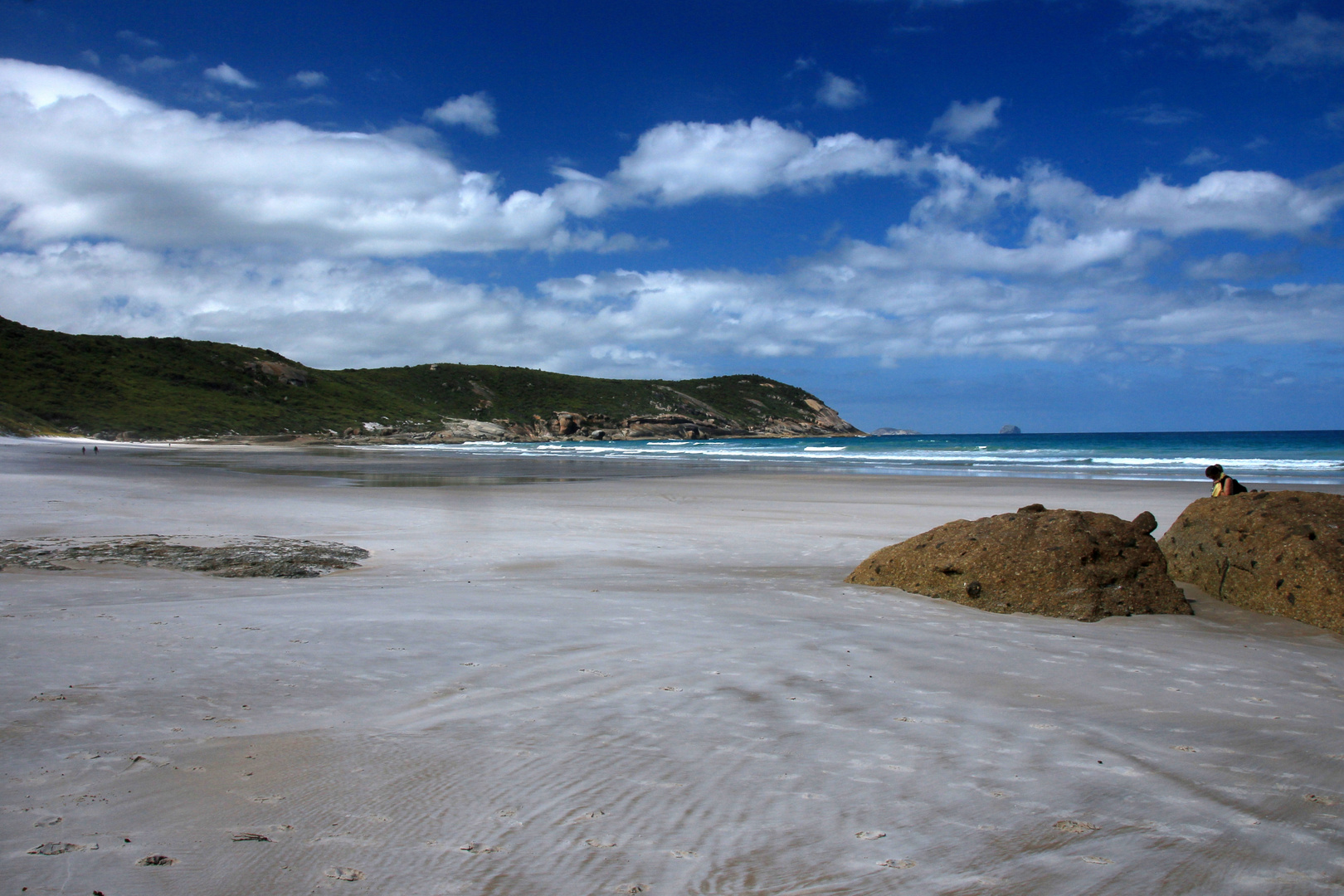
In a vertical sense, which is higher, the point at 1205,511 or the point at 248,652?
the point at 1205,511

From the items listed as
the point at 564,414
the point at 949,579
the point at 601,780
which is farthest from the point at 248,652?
the point at 564,414

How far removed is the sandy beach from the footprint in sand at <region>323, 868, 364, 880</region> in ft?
0.09

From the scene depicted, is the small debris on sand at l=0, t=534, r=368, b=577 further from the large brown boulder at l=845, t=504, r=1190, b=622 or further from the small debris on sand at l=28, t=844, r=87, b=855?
the large brown boulder at l=845, t=504, r=1190, b=622

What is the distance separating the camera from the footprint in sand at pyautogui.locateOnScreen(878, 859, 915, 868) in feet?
8.07

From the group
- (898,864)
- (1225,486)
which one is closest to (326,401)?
(1225,486)

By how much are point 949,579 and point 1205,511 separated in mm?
3128

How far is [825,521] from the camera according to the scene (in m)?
13.9

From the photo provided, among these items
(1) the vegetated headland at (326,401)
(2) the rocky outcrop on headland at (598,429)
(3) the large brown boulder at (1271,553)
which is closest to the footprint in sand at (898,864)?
(3) the large brown boulder at (1271,553)

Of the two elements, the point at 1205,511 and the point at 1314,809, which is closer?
the point at 1314,809

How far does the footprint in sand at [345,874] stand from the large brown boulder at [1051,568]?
235 inches

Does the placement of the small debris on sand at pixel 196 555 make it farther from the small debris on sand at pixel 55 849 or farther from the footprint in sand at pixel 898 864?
the footprint in sand at pixel 898 864

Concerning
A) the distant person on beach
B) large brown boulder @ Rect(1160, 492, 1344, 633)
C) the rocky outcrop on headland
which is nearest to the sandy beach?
large brown boulder @ Rect(1160, 492, 1344, 633)

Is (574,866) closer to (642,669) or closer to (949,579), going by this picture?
(642,669)

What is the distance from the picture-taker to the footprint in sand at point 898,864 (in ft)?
8.07
